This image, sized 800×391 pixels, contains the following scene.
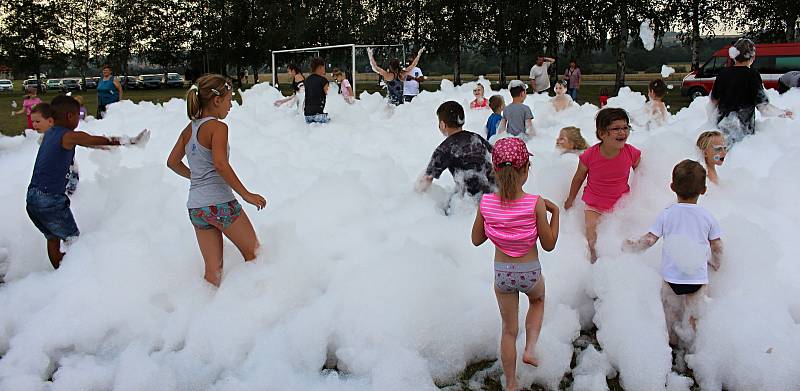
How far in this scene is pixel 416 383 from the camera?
3.25 m

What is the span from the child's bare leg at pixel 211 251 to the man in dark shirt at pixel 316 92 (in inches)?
251

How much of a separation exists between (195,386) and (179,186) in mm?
3276

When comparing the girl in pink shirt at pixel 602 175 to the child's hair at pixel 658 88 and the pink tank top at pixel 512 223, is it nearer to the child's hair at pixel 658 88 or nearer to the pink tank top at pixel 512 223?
the pink tank top at pixel 512 223

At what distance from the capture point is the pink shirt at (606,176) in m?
4.40

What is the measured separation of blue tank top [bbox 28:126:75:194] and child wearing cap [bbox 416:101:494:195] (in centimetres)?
257

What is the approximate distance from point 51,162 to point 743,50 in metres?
6.06

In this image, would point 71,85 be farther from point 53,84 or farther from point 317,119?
point 317,119

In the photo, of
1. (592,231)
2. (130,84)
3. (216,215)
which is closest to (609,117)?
(592,231)

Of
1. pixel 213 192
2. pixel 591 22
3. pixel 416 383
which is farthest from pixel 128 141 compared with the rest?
pixel 591 22

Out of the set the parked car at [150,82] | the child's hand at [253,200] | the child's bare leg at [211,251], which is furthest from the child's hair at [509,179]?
the parked car at [150,82]

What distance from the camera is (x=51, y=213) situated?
4.55 metres

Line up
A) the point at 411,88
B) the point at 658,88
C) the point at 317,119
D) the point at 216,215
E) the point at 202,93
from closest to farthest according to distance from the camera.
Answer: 1. the point at 202,93
2. the point at 216,215
3. the point at 658,88
4. the point at 317,119
5. the point at 411,88

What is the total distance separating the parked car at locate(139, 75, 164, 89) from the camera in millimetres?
45756

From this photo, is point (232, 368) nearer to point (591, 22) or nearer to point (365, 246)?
point (365, 246)
